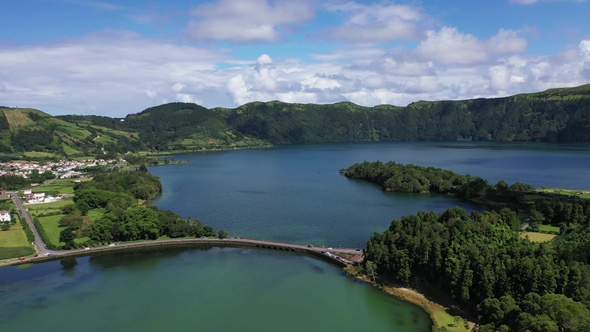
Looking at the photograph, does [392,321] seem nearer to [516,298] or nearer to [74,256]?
[516,298]

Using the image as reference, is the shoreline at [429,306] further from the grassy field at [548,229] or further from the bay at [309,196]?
the grassy field at [548,229]

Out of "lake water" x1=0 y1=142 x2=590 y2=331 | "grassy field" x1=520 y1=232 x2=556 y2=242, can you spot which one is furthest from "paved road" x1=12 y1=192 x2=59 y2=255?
"grassy field" x1=520 y1=232 x2=556 y2=242

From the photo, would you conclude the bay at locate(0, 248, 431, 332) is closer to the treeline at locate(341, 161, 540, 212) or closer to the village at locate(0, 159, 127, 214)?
the treeline at locate(341, 161, 540, 212)

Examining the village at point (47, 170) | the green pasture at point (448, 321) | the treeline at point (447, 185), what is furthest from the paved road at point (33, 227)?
the treeline at point (447, 185)

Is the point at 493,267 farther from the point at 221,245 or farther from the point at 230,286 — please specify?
the point at 221,245

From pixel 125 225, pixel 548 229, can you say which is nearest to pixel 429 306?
pixel 548 229

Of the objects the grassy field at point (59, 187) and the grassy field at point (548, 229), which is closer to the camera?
the grassy field at point (548, 229)
